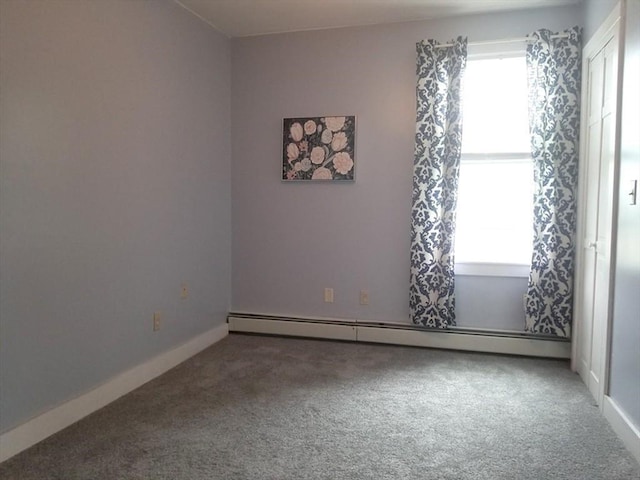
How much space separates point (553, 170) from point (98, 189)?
290 cm

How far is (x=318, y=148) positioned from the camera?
377 cm

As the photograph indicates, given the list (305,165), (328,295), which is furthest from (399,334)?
(305,165)

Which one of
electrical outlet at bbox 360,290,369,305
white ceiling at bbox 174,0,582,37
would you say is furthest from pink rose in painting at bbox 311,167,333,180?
white ceiling at bbox 174,0,582,37

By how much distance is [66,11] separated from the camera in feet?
7.39

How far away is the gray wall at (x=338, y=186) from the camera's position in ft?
11.6

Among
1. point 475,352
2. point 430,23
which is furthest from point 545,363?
point 430,23

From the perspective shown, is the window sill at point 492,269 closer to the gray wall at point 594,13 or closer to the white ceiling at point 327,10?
the gray wall at point 594,13

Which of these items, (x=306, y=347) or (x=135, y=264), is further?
(x=306, y=347)

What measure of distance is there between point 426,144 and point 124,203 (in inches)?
83.9

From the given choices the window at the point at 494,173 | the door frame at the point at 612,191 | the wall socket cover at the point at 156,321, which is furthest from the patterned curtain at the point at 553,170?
the wall socket cover at the point at 156,321

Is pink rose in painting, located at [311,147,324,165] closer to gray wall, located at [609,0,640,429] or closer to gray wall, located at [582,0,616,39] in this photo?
gray wall, located at [582,0,616,39]

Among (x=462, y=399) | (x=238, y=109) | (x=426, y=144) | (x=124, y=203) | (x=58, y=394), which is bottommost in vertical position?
(x=462, y=399)

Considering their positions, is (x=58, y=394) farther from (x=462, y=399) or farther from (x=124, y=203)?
(x=462, y=399)

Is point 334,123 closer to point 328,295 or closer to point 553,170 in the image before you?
point 328,295
